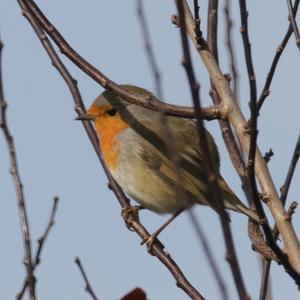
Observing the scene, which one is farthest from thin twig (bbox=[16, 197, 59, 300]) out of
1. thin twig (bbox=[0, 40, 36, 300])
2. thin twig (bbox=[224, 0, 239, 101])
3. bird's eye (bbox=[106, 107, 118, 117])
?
bird's eye (bbox=[106, 107, 118, 117])

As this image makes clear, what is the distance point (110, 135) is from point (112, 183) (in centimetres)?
60

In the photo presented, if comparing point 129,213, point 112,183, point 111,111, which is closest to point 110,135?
point 111,111

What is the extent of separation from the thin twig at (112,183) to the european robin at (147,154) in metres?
0.10

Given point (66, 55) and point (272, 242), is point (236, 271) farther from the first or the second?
point (66, 55)

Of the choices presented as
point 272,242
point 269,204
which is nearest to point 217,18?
point 269,204

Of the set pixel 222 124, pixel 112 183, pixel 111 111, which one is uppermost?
pixel 111 111

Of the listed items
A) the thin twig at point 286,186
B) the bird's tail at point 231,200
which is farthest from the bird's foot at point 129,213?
the thin twig at point 286,186

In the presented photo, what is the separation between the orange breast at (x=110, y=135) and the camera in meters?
6.56

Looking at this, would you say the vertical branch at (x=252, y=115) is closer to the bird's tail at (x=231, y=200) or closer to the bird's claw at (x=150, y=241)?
the bird's tail at (x=231, y=200)

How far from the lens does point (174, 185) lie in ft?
21.7

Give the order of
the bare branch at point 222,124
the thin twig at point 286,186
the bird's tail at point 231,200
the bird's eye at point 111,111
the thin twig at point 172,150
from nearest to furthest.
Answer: the thin twig at point 172,150
the thin twig at point 286,186
the bare branch at point 222,124
the bird's tail at point 231,200
the bird's eye at point 111,111

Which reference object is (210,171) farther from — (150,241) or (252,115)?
(150,241)

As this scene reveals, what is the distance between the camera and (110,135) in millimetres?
6723

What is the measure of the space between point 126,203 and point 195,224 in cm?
427
